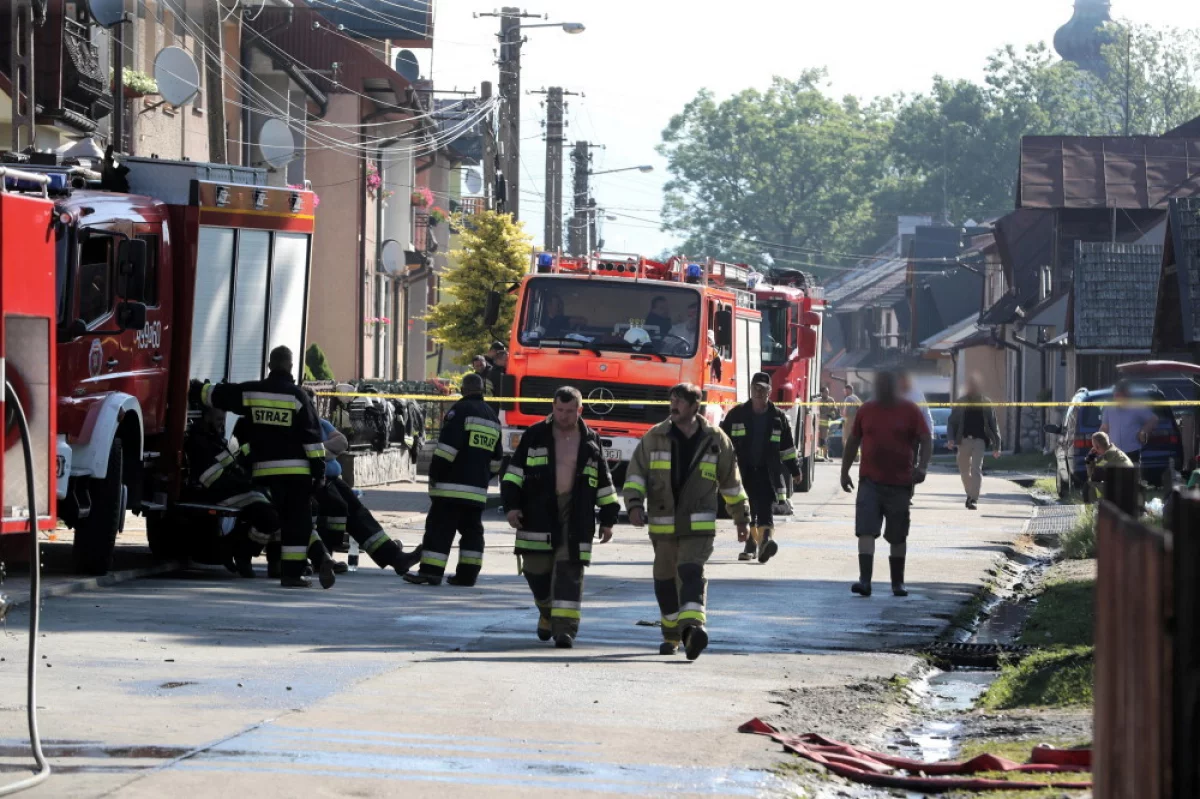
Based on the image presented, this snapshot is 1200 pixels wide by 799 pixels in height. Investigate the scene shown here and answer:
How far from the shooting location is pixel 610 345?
23.1 metres

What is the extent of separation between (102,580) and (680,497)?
4.82 meters

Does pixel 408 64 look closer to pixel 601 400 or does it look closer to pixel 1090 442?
pixel 1090 442

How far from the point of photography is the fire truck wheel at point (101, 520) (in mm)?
14641

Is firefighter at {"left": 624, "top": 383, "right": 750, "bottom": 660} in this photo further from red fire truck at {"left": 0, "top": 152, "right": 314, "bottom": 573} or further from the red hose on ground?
red fire truck at {"left": 0, "top": 152, "right": 314, "bottom": 573}

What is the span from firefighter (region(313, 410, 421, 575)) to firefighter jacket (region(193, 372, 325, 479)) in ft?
2.27

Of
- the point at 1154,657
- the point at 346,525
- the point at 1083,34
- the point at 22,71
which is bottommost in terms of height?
the point at 346,525

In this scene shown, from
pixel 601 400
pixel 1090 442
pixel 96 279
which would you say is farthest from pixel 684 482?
pixel 1090 442

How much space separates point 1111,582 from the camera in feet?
18.7

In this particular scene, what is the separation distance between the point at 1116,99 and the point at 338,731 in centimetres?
10401

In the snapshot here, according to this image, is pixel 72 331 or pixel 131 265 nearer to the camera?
pixel 72 331

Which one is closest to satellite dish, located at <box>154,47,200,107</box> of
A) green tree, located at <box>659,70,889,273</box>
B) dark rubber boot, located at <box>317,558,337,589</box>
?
dark rubber boot, located at <box>317,558,337,589</box>

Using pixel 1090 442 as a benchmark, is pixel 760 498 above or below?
below

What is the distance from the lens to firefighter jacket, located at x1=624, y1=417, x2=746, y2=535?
12133mm

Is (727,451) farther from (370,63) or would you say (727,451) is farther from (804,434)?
(370,63)
